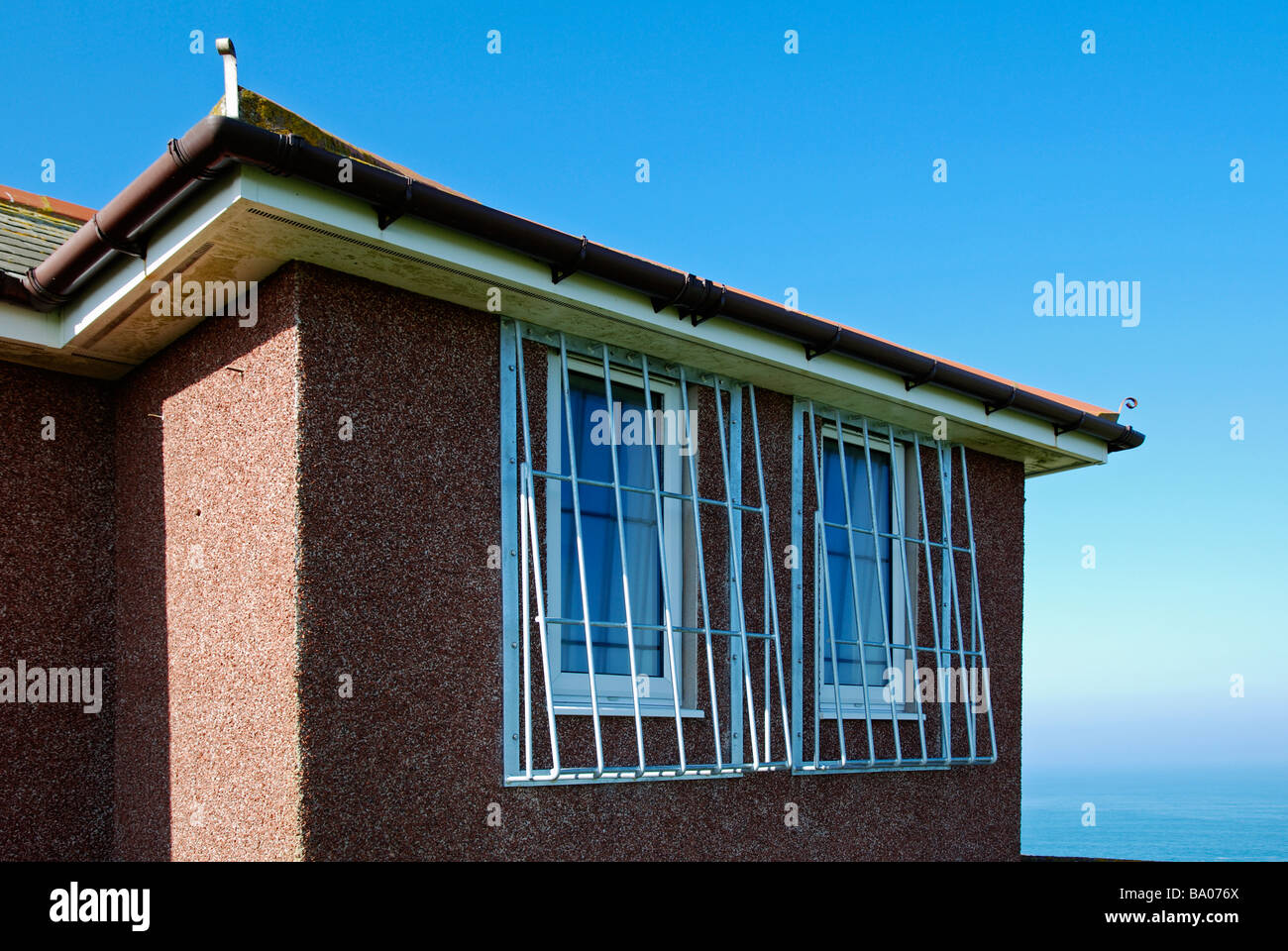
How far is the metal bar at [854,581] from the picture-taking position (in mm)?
6418

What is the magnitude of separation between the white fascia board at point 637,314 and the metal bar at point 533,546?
12.2 inches

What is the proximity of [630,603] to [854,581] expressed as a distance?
5.61 ft

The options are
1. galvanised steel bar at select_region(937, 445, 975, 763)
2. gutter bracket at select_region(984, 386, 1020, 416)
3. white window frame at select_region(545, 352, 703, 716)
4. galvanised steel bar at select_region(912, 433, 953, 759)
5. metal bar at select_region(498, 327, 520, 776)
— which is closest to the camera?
metal bar at select_region(498, 327, 520, 776)

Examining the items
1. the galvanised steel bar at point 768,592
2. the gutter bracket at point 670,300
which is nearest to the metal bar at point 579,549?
the gutter bracket at point 670,300

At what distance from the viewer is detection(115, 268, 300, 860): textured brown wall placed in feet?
14.1

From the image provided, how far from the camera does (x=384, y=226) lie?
4.22m

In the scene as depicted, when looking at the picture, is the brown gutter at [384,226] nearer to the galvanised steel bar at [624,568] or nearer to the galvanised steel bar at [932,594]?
the galvanised steel bar at [624,568]

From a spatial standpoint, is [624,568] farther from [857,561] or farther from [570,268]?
[857,561]

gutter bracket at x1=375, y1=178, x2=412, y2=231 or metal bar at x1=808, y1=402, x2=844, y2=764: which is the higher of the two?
gutter bracket at x1=375, y1=178, x2=412, y2=231

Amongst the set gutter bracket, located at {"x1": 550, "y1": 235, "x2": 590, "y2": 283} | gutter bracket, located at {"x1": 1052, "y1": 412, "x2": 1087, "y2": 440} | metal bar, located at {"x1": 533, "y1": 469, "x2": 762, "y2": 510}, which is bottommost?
metal bar, located at {"x1": 533, "y1": 469, "x2": 762, "y2": 510}

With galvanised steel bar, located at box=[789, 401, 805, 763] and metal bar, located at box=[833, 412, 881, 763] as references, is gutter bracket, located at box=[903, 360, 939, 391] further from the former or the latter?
galvanised steel bar, located at box=[789, 401, 805, 763]

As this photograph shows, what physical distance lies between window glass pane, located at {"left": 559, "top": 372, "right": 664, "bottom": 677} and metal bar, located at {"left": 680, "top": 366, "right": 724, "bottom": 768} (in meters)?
0.17

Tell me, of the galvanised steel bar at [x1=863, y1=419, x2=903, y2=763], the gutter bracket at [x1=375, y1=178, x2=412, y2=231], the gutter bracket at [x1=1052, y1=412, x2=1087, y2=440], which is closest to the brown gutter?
the gutter bracket at [x1=375, y1=178, x2=412, y2=231]
